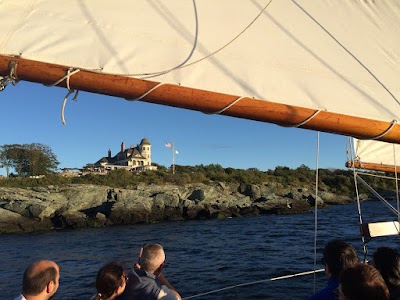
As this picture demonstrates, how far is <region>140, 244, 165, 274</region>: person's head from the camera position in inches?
105

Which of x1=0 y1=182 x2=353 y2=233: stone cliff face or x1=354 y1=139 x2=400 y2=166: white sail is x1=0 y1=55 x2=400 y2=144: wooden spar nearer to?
x1=354 y1=139 x2=400 y2=166: white sail

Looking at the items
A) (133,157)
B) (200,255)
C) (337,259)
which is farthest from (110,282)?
(133,157)

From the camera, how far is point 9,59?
7.73 ft

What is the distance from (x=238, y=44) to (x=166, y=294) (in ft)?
6.18

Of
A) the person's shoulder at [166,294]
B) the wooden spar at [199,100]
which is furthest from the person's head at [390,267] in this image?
the person's shoulder at [166,294]

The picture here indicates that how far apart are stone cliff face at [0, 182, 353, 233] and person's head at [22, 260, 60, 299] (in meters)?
31.0

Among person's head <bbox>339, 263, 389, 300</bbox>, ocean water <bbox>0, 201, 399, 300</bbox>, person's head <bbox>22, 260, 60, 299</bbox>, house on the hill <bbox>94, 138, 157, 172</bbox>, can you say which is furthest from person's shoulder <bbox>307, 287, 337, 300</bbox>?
house on the hill <bbox>94, 138, 157, 172</bbox>

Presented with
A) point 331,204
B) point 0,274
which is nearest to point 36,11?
point 0,274

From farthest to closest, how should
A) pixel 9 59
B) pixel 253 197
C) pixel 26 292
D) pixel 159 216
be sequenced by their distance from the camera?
1. pixel 253 197
2. pixel 159 216
3. pixel 9 59
4. pixel 26 292

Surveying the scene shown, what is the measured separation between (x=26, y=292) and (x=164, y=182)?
53.2 metres

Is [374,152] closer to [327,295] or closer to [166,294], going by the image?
[327,295]

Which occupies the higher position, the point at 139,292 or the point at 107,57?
the point at 107,57

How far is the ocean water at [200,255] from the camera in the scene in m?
11.5

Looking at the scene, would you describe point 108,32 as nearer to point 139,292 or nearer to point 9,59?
point 9,59
